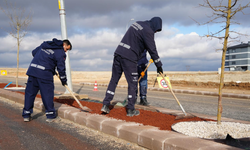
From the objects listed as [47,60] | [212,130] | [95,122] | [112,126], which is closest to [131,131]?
[112,126]

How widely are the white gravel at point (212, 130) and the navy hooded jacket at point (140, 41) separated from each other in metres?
1.38

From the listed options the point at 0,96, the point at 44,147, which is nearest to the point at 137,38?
the point at 44,147

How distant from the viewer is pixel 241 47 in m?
72.8

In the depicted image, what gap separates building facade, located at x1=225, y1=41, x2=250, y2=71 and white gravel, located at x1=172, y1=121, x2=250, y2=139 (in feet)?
237

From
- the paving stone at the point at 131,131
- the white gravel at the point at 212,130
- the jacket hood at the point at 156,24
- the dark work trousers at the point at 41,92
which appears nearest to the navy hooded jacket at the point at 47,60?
the dark work trousers at the point at 41,92

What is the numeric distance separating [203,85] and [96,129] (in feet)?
51.7

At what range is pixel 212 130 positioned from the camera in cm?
335

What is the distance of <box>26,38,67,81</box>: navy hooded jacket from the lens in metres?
4.53

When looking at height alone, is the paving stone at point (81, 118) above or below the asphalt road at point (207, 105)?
above

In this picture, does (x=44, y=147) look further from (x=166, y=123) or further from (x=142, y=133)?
(x=166, y=123)

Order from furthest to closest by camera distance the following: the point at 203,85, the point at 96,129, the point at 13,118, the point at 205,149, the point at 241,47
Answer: the point at 241,47 → the point at 203,85 → the point at 13,118 → the point at 96,129 → the point at 205,149

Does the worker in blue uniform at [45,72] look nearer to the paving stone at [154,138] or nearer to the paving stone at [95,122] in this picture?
the paving stone at [95,122]

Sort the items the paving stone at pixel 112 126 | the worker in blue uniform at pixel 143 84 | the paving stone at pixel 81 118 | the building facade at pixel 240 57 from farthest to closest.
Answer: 1. the building facade at pixel 240 57
2. the worker in blue uniform at pixel 143 84
3. the paving stone at pixel 81 118
4. the paving stone at pixel 112 126

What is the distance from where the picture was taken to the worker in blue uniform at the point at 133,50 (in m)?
4.41
